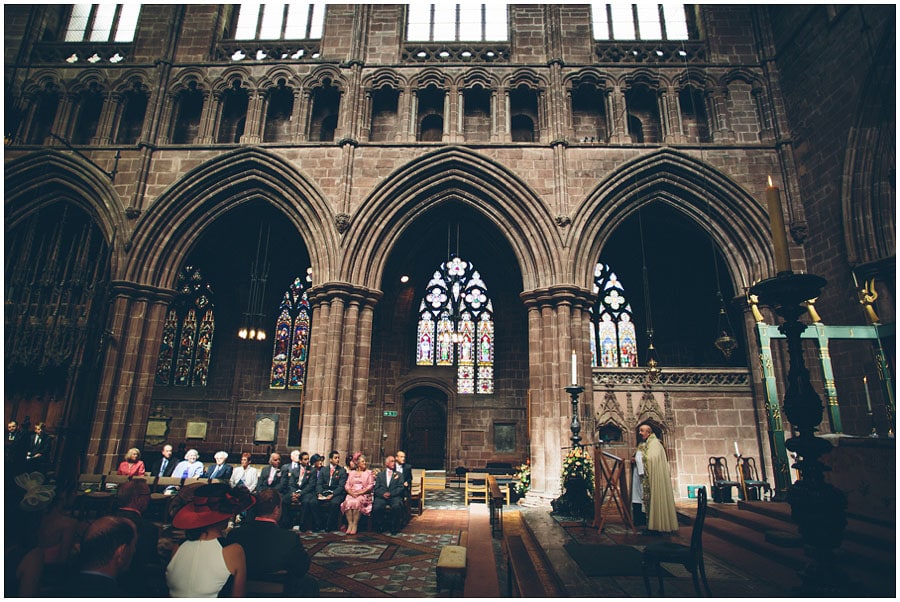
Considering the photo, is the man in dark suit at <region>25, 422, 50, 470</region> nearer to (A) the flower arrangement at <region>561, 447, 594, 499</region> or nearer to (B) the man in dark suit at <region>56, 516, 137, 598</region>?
(B) the man in dark suit at <region>56, 516, 137, 598</region>

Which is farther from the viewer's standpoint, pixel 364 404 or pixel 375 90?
pixel 375 90

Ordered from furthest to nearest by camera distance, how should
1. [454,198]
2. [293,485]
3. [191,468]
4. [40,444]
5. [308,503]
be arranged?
[454,198] < [40,444] < [191,468] < [293,485] < [308,503]

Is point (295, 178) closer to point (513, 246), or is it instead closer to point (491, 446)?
point (513, 246)

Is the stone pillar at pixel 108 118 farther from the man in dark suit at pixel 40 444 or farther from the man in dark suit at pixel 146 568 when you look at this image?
the man in dark suit at pixel 146 568

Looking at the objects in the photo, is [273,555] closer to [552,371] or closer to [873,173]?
[552,371]

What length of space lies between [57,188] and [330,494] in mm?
11842

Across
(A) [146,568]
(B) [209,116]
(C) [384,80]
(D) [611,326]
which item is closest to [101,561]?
(A) [146,568]

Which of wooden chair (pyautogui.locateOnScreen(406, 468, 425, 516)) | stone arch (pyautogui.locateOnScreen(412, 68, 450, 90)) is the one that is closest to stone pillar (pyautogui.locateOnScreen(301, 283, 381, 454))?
wooden chair (pyautogui.locateOnScreen(406, 468, 425, 516))

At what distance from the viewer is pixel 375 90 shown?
1341cm

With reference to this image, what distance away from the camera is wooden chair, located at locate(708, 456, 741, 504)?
8797mm

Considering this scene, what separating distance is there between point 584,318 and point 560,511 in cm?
488

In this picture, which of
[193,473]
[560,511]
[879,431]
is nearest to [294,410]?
[193,473]

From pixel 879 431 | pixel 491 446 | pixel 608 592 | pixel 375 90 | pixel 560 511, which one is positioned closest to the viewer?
pixel 608 592

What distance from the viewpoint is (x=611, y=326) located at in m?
15.7
